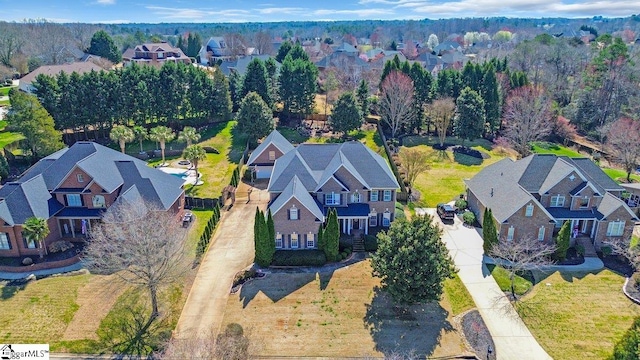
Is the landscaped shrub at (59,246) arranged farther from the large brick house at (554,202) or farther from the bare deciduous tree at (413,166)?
the large brick house at (554,202)

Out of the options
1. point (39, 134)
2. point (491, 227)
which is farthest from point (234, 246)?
point (39, 134)

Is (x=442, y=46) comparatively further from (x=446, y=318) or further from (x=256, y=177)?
(x=446, y=318)

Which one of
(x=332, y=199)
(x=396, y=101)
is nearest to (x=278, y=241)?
(x=332, y=199)

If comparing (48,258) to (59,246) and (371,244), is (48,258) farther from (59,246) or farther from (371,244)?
(371,244)

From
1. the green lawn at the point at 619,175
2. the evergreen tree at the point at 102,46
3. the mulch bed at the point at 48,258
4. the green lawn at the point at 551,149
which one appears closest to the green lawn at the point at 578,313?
the green lawn at the point at 619,175

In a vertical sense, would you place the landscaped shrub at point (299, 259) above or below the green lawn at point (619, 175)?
below

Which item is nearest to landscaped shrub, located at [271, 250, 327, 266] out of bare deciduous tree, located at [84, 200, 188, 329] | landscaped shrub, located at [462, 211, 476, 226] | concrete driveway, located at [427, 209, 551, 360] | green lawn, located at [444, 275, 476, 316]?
bare deciduous tree, located at [84, 200, 188, 329]

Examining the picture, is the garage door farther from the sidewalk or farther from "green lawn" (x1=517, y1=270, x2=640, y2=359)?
"green lawn" (x1=517, y1=270, x2=640, y2=359)
